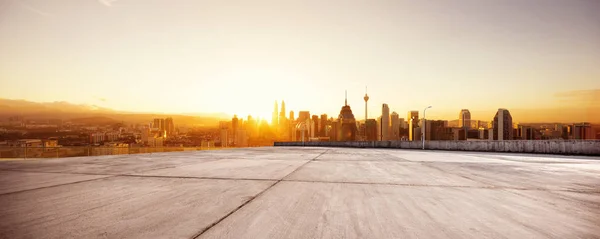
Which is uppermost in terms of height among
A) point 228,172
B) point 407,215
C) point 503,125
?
point 503,125

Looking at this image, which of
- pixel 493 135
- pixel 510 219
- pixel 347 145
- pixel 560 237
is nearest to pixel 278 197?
pixel 510 219

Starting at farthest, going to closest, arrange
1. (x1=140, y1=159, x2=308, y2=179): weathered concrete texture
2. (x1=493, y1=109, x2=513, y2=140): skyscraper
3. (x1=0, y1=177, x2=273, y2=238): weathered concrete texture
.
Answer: (x1=493, y1=109, x2=513, y2=140): skyscraper → (x1=140, y1=159, x2=308, y2=179): weathered concrete texture → (x1=0, y1=177, x2=273, y2=238): weathered concrete texture

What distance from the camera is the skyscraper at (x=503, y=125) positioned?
12555 cm

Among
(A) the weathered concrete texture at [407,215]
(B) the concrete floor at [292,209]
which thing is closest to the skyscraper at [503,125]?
(B) the concrete floor at [292,209]

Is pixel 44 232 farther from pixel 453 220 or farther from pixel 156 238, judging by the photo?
pixel 453 220

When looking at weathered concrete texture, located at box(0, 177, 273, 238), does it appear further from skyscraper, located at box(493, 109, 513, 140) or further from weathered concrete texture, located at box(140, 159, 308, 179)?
skyscraper, located at box(493, 109, 513, 140)

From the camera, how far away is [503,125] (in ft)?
422

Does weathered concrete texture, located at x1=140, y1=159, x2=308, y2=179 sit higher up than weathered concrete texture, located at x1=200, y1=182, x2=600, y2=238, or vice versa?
weathered concrete texture, located at x1=200, y1=182, x2=600, y2=238

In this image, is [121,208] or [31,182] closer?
[121,208]

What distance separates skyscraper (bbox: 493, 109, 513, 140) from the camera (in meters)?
126

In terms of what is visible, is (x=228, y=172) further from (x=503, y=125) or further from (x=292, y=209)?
(x=503, y=125)

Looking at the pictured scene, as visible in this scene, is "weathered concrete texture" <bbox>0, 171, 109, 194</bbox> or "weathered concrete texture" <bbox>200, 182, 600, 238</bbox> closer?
"weathered concrete texture" <bbox>200, 182, 600, 238</bbox>

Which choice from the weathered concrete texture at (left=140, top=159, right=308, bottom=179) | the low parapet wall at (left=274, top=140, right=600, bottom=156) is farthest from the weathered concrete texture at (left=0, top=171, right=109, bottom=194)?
the low parapet wall at (left=274, top=140, right=600, bottom=156)

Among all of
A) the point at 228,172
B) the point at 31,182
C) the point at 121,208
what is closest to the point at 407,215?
the point at 121,208
